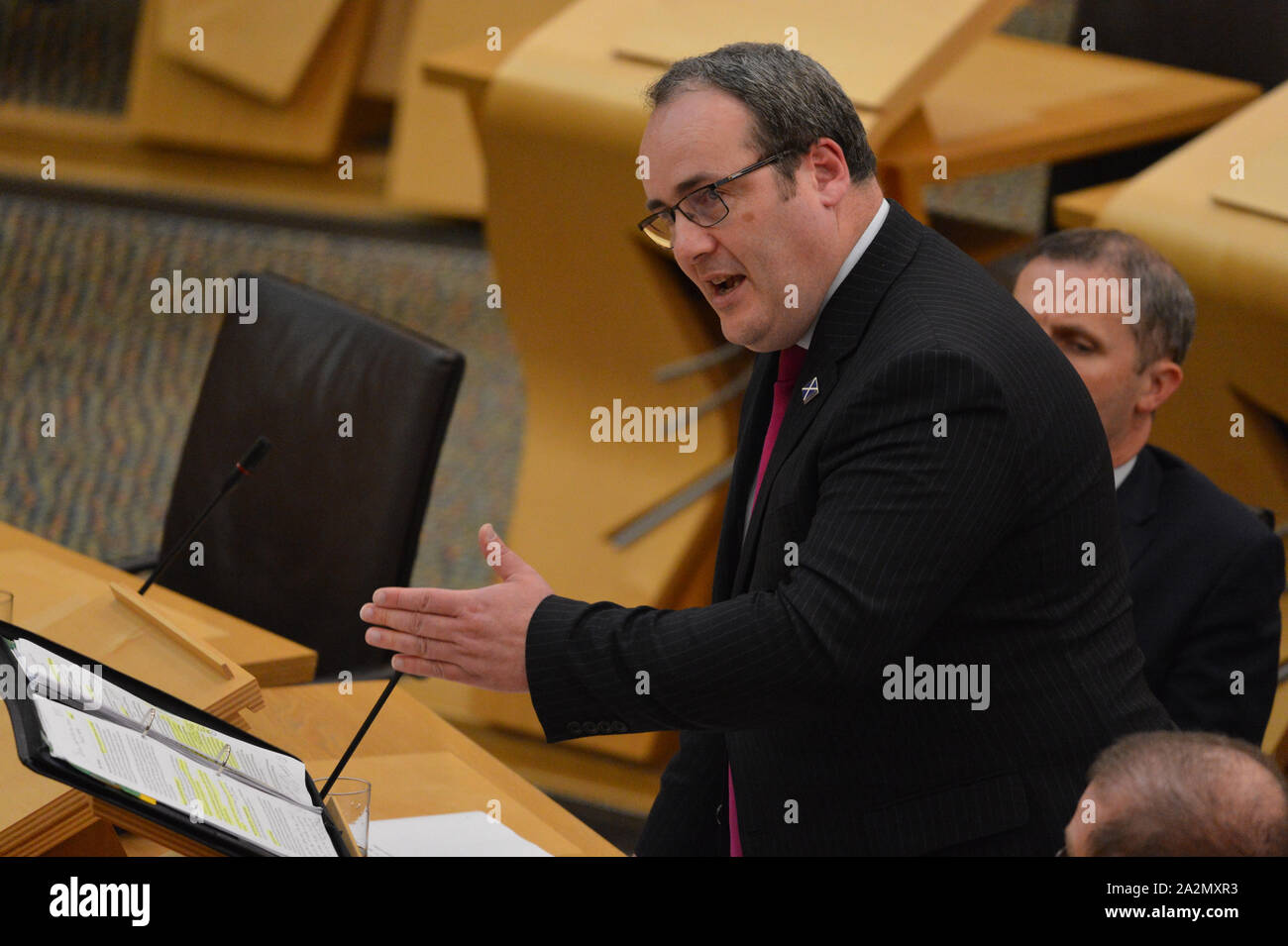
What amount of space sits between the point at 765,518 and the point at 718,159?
0.35 m

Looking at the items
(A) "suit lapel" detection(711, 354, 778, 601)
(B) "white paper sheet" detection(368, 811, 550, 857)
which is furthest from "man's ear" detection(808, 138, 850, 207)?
(B) "white paper sheet" detection(368, 811, 550, 857)

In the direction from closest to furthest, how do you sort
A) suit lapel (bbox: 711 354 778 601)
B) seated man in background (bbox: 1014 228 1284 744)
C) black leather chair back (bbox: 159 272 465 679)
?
suit lapel (bbox: 711 354 778 601)
seated man in background (bbox: 1014 228 1284 744)
black leather chair back (bbox: 159 272 465 679)

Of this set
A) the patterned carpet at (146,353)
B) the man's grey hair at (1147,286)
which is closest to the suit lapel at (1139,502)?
the man's grey hair at (1147,286)

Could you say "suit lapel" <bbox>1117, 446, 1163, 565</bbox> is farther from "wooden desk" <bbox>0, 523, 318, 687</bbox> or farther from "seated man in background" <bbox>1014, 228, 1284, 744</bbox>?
"wooden desk" <bbox>0, 523, 318, 687</bbox>

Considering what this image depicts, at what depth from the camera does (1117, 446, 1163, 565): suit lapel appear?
2086 mm

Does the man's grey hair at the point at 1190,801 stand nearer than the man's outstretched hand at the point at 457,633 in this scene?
Yes

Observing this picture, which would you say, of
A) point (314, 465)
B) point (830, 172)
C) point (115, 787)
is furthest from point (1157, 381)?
point (115, 787)

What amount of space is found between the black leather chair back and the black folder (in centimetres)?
87

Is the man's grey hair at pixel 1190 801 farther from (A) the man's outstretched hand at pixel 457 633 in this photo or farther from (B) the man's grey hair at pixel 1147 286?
(B) the man's grey hair at pixel 1147 286

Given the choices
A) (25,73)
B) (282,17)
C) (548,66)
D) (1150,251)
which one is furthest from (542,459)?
(25,73)

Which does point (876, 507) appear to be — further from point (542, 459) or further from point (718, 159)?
point (542, 459)

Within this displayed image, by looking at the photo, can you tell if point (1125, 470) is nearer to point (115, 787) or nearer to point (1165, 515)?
point (1165, 515)

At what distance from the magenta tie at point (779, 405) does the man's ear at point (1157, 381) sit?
675 millimetres

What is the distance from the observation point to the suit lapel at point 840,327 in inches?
58.6
